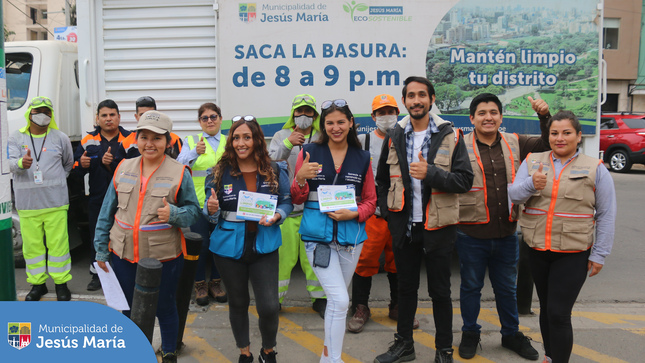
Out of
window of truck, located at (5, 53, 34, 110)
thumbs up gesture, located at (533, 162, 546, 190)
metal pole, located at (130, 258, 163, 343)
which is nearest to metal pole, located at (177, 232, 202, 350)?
metal pole, located at (130, 258, 163, 343)

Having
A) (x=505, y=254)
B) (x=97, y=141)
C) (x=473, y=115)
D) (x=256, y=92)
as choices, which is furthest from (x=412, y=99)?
(x=97, y=141)

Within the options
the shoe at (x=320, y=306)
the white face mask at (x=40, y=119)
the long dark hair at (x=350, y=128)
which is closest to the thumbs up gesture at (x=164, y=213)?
the long dark hair at (x=350, y=128)

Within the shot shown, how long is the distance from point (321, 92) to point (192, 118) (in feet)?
4.87

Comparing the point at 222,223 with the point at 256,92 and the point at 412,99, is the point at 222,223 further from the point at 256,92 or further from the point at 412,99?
the point at 256,92

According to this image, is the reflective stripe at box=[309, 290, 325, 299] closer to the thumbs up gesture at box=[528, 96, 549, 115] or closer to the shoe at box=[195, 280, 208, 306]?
the shoe at box=[195, 280, 208, 306]

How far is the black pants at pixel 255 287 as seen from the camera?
3260 millimetres

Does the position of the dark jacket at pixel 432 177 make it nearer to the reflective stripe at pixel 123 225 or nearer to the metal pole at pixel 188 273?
the metal pole at pixel 188 273

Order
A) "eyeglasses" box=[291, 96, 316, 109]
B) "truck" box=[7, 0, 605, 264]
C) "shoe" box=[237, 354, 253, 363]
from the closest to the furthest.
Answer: "shoe" box=[237, 354, 253, 363] → "eyeglasses" box=[291, 96, 316, 109] → "truck" box=[7, 0, 605, 264]

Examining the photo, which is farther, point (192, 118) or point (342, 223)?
point (192, 118)

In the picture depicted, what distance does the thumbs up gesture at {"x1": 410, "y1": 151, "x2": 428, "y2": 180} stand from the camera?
10.6ft

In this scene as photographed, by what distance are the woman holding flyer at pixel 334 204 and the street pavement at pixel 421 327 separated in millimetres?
743

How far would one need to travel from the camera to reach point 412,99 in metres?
3.40

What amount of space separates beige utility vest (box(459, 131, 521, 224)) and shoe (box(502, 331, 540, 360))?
934mm

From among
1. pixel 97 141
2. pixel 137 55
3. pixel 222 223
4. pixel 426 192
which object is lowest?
pixel 222 223
